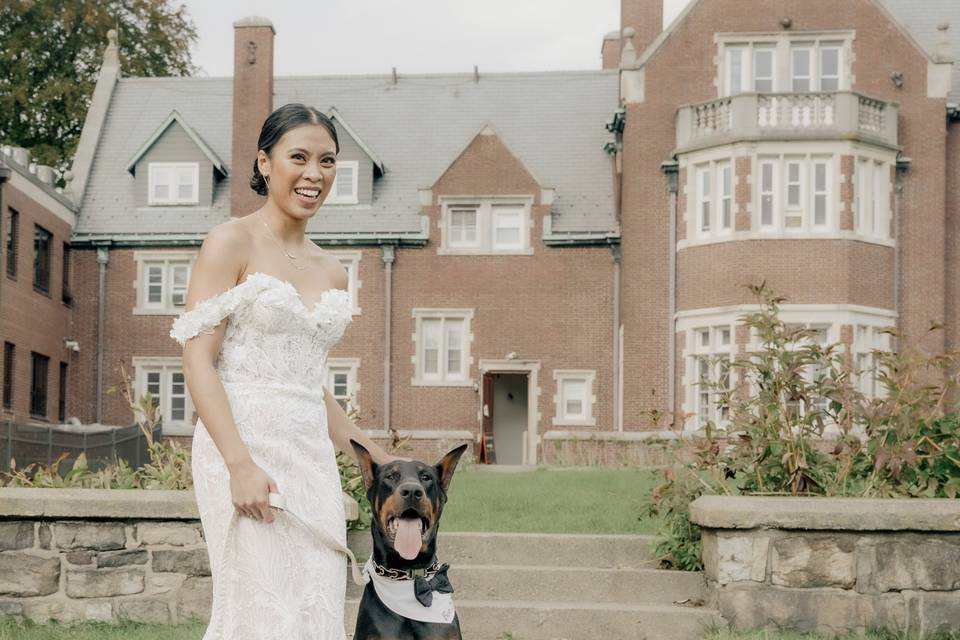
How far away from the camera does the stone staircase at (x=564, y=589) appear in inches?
323

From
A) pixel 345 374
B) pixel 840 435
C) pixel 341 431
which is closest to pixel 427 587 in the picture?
pixel 341 431

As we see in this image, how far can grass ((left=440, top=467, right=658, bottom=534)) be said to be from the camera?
10438 mm

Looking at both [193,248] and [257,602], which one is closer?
[257,602]

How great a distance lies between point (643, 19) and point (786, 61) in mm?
5120

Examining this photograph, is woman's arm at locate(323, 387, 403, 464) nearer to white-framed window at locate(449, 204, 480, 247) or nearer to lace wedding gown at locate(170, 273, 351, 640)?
lace wedding gown at locate(170, 273, 351, 640)

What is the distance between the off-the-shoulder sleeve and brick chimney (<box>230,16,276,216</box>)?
90.9 feet

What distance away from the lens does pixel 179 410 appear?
32.1 m

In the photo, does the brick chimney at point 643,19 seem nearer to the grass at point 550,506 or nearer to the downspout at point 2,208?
the downspout at point 2,208

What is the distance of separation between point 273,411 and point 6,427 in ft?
59.7

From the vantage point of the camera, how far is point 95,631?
25.8 ft

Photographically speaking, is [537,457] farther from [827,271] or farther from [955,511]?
[955,511]

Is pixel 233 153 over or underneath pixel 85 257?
over

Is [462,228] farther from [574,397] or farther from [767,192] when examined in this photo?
[767,192]

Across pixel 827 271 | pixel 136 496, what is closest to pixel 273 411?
pixel 136 496
